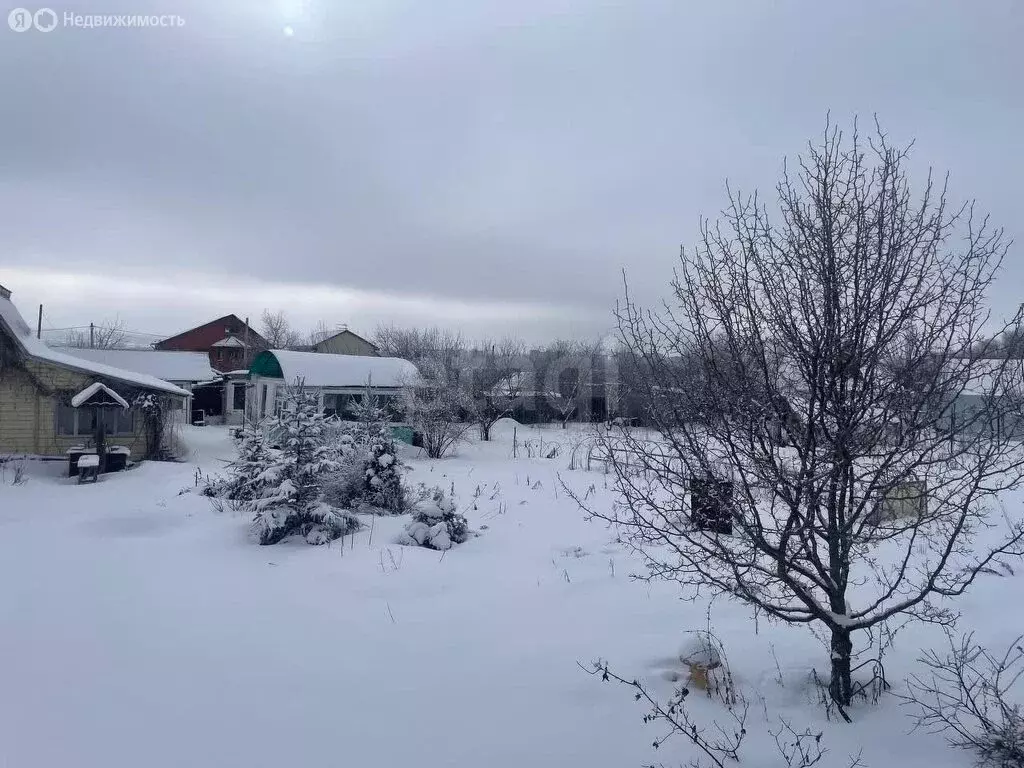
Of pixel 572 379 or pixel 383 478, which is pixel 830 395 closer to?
pixel 383 478

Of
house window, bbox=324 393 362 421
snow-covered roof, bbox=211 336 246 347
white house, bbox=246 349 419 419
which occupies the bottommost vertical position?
house window, bbox=324 393 362 421

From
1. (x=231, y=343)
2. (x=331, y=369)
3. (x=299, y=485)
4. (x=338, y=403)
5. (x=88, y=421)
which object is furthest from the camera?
(x=231, y=343)

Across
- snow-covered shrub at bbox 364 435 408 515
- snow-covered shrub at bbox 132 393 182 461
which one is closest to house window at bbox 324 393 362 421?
snow-covered shrub at bbox 132 393 182 461

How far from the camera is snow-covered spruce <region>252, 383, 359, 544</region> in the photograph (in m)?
9.16

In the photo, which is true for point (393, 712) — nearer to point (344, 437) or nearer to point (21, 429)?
point (344, 437)

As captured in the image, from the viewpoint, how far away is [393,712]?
452 cm

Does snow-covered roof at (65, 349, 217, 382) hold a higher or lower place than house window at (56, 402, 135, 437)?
higher

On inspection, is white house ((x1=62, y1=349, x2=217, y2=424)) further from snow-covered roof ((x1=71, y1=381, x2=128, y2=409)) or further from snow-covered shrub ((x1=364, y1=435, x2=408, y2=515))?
snow-covered shrub ((x1=364, y1=435, x2=408, y2=515))

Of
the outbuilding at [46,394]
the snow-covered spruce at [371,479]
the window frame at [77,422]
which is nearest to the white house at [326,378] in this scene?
the window frame at [77,422]

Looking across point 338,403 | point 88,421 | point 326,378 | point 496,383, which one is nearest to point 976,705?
point 88,421

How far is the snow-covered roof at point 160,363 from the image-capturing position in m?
32.2

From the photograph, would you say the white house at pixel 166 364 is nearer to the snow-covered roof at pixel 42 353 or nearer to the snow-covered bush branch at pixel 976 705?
the snow-covered roof at pixel 42 353

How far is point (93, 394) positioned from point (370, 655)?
49.0 ft

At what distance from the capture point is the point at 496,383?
113ft
